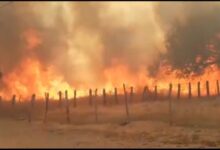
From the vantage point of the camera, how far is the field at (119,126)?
40.4 meters

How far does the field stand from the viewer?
132 feet

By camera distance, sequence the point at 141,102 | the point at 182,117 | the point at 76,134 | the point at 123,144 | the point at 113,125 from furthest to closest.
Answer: the point at 141,102 < the point at 182,117 < the point at 113,125 < the point at 76,134 < the point at 123,144

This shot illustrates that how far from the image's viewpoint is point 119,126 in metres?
53.4

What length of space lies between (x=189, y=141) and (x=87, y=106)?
1322 inches

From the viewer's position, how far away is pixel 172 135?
4544 centimetres

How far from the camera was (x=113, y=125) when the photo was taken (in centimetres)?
5491

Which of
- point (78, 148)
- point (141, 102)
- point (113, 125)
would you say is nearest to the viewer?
point (78, 148)

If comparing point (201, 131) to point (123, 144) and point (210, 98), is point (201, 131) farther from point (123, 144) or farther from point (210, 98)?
point (210, 98)

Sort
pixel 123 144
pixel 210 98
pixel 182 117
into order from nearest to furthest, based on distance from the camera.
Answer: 1. pixel 123 144
2. pixel 182 117
3. pixel 210 98

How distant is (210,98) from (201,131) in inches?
777

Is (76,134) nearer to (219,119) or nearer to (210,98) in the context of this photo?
(219,119)

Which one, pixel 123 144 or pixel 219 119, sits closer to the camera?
pixel 123 144

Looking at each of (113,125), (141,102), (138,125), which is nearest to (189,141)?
(138,125)

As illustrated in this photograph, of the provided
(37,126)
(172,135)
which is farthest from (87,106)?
(172,135)
